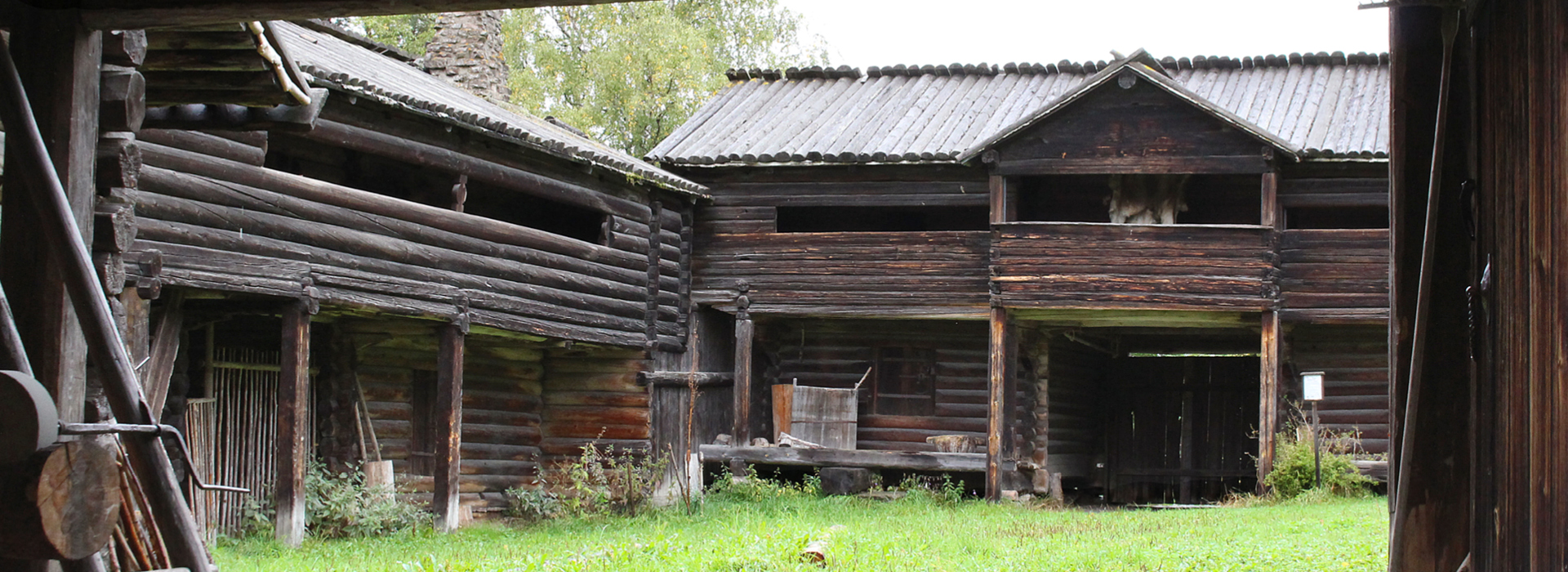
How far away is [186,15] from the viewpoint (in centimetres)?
529

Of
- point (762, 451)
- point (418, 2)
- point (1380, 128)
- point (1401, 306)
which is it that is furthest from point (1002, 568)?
point (1380, 128)

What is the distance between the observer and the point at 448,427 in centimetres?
1572

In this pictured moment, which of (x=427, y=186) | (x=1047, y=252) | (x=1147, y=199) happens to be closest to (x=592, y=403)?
(x=427, y=186)

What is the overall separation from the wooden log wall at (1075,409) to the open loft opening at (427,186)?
23.1 feet

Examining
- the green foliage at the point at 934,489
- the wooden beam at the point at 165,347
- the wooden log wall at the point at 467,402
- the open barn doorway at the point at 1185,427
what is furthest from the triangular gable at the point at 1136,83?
the wooden beam at the point at 165,347

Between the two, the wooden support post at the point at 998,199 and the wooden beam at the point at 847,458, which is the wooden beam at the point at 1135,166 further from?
the wooden beam at the point at 847,458

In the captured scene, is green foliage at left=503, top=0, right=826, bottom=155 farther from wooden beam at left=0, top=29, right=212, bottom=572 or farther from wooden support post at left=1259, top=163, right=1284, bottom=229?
wooden beam at left=0, top=29, right=212, bottom=572

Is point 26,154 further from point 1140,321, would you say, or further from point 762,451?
point 1140,321

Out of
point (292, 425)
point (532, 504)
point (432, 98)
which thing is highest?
point (432, 98)

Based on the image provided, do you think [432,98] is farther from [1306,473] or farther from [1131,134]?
[1306,473]

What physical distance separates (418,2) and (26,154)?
1387 millimetres

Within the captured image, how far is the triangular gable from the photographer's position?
719 inches

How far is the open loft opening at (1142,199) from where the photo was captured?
19.4 meters

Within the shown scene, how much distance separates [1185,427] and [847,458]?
684cm
